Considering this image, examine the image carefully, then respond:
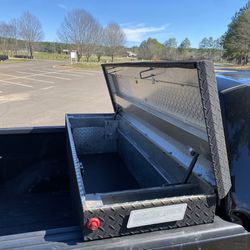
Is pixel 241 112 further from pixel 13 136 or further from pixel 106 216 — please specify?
pixel 13 136

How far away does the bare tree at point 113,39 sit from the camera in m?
60.2

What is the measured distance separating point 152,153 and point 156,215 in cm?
133

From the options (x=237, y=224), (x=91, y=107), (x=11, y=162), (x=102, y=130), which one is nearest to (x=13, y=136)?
(x=11, y=162)

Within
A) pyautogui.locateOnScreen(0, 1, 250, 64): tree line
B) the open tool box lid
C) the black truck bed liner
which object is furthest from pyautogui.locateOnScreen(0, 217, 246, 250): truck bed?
pyautogui.locateOnScreen(0, 1, 250, 64): tree line

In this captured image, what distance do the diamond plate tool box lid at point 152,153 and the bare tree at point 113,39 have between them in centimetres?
5771

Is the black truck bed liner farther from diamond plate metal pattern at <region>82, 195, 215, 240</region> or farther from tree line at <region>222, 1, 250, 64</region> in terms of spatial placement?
tree line at <region>222, 1, 250, 64</region>

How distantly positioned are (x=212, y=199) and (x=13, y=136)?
2.33 meters

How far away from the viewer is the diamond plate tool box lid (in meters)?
1.46

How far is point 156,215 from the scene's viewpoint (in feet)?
4.90

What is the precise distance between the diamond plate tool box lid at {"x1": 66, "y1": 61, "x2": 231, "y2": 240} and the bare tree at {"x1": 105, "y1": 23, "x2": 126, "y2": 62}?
189ft

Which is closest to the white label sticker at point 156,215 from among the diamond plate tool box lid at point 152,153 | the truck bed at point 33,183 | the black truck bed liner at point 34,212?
the diamond plate tool box lid at point 152,153

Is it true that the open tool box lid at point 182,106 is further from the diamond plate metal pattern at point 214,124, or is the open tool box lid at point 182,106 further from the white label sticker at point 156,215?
the white label sticker at point 156,215

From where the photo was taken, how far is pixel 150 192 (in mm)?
1737

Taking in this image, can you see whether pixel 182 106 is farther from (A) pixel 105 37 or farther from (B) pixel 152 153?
(A) pixel 105 37
